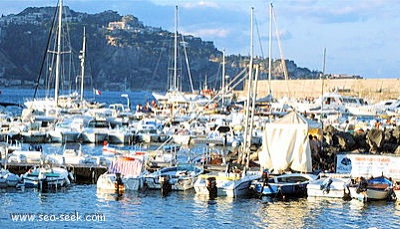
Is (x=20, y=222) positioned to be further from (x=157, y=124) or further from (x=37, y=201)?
(x=157, y=124)

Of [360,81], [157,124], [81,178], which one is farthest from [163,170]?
[360,81]

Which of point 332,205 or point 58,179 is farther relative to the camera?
point 58,179

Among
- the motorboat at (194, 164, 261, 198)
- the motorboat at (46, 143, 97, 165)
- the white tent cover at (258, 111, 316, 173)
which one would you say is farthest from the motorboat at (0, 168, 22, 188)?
the white tent cover at (258, 111, 316, 173)

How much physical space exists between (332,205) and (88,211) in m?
8.86

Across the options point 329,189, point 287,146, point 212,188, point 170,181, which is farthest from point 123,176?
point 329,189

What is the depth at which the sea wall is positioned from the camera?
97.9 meters

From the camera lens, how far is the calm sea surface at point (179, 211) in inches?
1013

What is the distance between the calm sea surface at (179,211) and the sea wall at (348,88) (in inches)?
2550

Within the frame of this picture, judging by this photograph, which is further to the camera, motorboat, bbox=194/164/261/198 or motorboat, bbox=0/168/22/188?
motorboat, bbox=0/168/22/188

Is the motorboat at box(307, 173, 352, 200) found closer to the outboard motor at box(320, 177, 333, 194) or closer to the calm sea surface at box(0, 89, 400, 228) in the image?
the outboard motor at box(320, 177, 333, 194)

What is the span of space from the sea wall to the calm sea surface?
64775 millimetres

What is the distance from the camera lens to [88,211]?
27719 millimetres

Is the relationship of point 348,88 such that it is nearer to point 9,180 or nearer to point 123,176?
point 123,176

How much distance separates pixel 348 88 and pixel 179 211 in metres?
77.9
